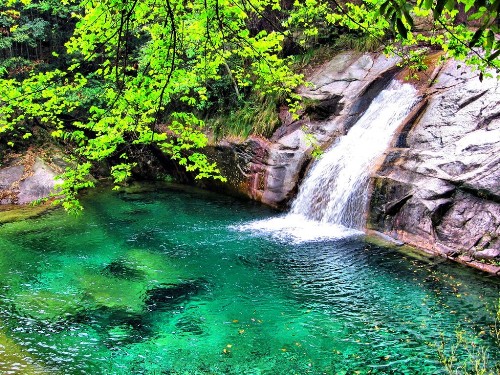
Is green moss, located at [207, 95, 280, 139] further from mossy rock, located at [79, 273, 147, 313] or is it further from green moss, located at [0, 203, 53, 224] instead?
mossy rock, located at [79, 273, 147, 313]

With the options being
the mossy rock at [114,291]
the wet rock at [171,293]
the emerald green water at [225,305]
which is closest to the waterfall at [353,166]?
the emerald green water at [225,305]

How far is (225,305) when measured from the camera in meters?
7.63

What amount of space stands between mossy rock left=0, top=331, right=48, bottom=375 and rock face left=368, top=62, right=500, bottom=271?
7.71 m

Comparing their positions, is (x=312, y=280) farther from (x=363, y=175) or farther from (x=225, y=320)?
(x=363, y=175)

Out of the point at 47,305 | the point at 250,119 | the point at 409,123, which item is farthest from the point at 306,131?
the point at 47,305

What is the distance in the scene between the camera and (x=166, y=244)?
10.7 metres

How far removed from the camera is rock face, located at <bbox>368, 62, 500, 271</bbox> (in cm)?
895

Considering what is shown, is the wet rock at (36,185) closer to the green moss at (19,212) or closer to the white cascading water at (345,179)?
the green moss at (19,212)

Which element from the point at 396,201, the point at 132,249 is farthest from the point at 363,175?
A: the point at 132,249

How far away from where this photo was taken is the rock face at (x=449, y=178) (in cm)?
895

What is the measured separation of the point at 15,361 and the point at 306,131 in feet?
32.1

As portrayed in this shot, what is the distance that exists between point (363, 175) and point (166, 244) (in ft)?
17.5

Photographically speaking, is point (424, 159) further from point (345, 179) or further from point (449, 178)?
point (345, 179)

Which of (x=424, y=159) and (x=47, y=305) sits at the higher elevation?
(x=424, y=159)
